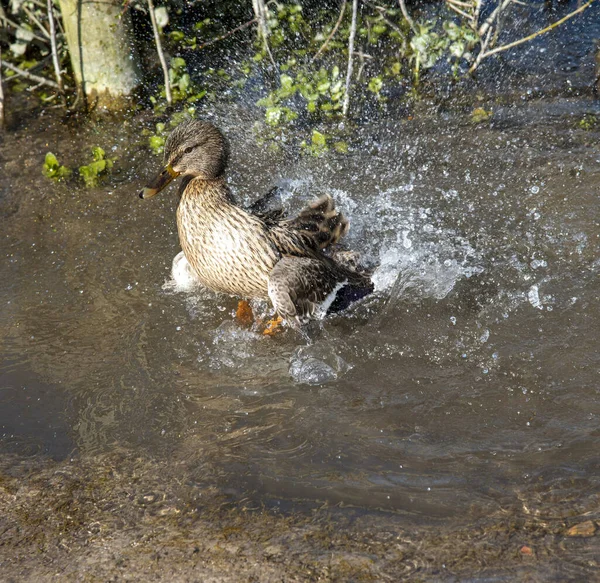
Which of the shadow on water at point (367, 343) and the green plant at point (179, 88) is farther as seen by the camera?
the green plant at point (179, 88)

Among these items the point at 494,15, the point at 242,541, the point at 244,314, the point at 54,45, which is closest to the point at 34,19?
the point at 54,45

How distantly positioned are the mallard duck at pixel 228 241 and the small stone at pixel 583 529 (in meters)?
1.90

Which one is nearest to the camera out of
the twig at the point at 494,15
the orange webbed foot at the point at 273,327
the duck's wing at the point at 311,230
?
the duck's wing at the point at 311,230

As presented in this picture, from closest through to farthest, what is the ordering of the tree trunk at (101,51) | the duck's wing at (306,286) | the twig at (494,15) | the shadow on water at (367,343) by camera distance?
the shadow on water at (367,343) < the duck's wing at (306,286) < the twig at (494,15) < the tree trunk at (101,51)

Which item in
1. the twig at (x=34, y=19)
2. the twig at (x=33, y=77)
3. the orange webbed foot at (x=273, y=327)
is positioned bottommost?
the orange webbed foot at (x=273, y=327)

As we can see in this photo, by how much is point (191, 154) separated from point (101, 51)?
2543 mm

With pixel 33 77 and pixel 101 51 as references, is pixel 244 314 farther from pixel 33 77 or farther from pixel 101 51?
pixel 33 77

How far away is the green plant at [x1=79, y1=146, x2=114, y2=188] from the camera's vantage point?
5.46 m

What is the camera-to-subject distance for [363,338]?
4148 millimetres

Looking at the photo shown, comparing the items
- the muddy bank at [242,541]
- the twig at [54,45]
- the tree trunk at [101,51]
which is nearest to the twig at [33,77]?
the twig at [54,45]

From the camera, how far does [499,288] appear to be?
4.40 meters

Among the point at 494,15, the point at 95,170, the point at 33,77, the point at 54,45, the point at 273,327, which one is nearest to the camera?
the point at 273,327

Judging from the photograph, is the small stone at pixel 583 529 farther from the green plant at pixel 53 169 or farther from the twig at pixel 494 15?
the green plant at pixel 53 169

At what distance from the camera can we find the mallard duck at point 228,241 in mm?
3988
